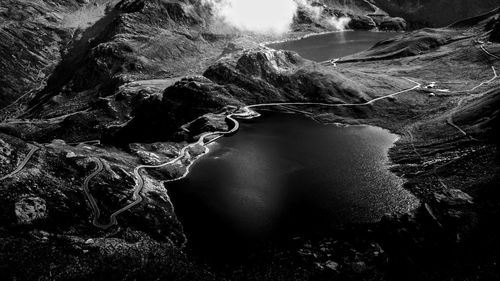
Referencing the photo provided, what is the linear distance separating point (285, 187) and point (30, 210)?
66150 mm

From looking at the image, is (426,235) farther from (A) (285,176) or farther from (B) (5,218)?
(B) (5,218)

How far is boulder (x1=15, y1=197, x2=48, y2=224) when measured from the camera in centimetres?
9650

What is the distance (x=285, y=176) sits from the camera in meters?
138

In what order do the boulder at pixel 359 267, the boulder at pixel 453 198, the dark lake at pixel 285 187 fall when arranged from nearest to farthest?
the boulder at pixel 359 267
the boulder at pixel 453 198
the dark lake at pixel 285 187

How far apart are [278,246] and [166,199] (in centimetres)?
3918

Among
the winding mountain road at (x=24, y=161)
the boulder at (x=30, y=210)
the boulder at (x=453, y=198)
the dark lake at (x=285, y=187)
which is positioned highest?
the boulder at (x=453, y=198)

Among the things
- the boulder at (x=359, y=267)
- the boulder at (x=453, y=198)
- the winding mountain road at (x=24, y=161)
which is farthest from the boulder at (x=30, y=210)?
the boulder at (x=453, y=198)

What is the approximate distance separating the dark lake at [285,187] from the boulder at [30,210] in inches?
1307

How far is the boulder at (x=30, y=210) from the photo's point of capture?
96500 millimetres

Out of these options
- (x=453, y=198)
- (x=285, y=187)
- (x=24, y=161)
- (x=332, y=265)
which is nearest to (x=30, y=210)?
(x=24, y=161)

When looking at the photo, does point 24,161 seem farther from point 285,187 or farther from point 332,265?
point 332,265

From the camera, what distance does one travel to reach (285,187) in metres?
131

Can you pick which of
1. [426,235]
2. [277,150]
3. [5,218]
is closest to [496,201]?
[426,235]

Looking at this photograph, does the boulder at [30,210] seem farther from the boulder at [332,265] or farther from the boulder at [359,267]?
the boulder at [359,267]
